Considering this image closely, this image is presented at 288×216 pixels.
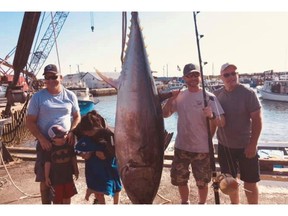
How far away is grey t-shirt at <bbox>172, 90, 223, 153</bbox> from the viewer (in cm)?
251

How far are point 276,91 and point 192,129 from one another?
95.4ft

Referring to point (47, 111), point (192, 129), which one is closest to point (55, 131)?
point (47, 111)

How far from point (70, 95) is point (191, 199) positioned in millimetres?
1595

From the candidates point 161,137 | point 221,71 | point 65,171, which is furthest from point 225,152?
point 65,171

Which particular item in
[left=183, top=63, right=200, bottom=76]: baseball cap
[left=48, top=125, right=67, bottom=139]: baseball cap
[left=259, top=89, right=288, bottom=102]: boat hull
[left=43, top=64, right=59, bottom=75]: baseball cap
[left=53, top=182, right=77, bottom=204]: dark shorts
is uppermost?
[left=43, top=64, right=59, bottom=75]: baseball cap

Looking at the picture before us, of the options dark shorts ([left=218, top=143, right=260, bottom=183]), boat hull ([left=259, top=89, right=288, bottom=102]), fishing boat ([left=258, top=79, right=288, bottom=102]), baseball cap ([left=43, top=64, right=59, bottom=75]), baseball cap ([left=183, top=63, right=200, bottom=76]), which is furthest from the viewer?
fishing boat ([left=258, top=79, right=288, bottom=102])

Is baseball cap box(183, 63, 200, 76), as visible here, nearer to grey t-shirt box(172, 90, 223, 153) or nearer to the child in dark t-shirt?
grey t-shirt box(172, 90, 223, 153)

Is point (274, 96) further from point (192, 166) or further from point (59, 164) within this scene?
point (59, 164)

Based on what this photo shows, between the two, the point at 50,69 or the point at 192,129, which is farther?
the point at 192,129

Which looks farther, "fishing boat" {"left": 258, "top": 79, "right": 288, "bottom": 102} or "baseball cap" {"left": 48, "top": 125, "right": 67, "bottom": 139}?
"fishing boat" {"left": 258, "top": 79, "right": 288, "bottom": 102}

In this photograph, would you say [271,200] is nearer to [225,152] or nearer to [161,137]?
Answer: [225,152]

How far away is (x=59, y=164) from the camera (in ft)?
7.95

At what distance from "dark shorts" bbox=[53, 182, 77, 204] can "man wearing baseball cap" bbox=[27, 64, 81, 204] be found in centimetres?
14

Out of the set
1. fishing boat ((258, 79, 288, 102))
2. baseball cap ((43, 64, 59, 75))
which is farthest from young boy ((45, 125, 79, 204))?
fishing boat ((258, 79, 288, 102))
